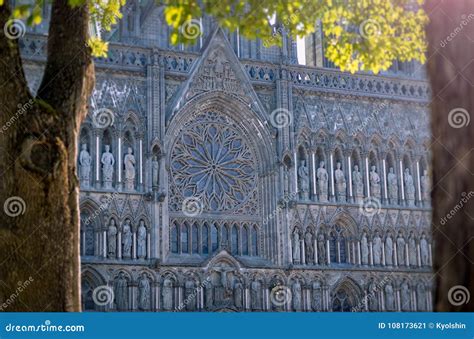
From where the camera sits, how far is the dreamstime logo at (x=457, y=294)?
6.64 m

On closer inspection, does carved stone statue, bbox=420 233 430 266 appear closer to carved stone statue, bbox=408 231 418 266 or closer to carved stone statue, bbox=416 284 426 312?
carved stone statue, bbox=408 231 418 266

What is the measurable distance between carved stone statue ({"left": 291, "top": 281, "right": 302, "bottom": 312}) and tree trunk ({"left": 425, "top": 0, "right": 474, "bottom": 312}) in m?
23.1

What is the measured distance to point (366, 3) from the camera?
10.9 metres

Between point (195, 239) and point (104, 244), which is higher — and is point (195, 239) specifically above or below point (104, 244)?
above

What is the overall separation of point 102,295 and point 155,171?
14.9ft

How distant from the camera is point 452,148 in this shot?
681 centimetres

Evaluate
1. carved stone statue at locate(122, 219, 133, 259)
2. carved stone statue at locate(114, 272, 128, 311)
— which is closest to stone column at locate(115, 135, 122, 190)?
carved stone statue at locate(122, 219, 133, 259)

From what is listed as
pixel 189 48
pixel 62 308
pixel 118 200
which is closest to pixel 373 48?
pixel 62 308
